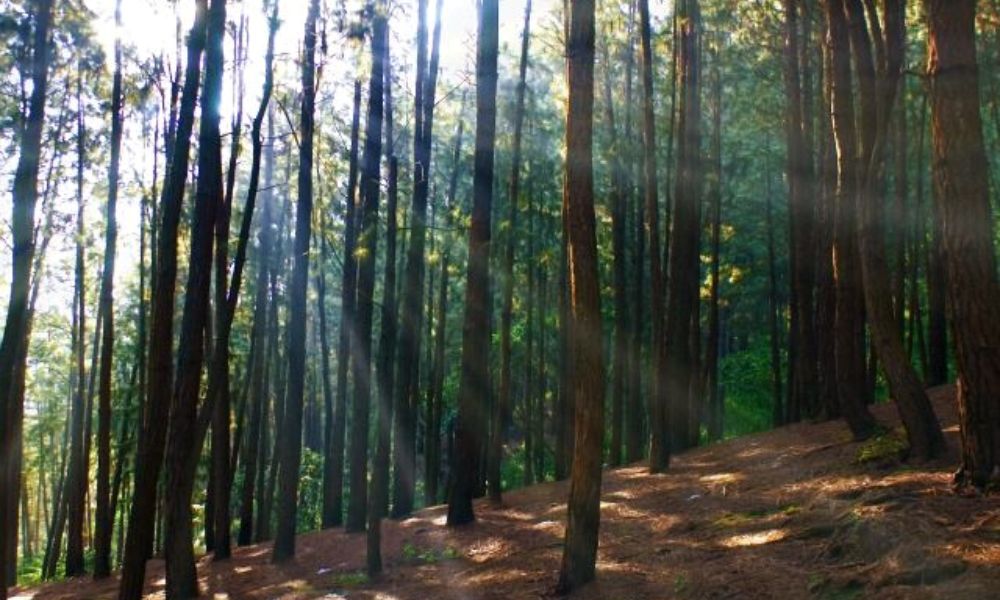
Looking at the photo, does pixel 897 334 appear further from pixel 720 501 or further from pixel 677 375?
pixel 677 375

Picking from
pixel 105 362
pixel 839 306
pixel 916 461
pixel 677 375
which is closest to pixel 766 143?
pixel 677 375

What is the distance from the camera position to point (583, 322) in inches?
324

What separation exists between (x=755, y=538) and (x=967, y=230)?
339 centimetres

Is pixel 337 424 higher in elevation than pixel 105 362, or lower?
lower

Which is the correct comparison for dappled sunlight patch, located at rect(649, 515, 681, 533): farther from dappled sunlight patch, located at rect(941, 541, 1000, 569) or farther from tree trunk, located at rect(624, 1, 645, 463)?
tree trunk, located at rect(624, 1, 645, 463)

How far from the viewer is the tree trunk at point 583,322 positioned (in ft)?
26.3

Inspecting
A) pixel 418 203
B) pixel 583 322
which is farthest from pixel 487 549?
pixel 418 203

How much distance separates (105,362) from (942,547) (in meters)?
16.0

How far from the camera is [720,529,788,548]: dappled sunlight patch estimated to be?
8156mm

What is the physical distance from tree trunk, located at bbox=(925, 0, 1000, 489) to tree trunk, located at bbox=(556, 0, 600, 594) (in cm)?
294

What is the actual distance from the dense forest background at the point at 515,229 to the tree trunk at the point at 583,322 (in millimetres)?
31

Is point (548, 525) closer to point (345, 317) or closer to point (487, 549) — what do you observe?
point (487, 549)

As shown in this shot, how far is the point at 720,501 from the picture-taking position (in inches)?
429

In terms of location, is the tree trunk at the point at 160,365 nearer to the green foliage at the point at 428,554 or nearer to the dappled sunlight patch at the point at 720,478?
the green foliage at the point at 428,554
